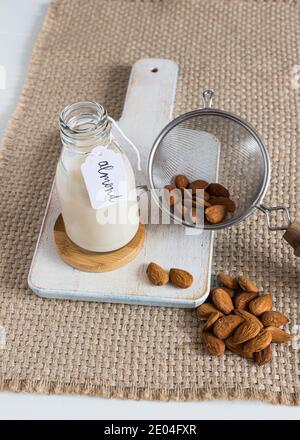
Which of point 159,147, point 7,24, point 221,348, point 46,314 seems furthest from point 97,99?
point 221,348

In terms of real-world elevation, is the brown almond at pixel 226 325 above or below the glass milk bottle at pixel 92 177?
below

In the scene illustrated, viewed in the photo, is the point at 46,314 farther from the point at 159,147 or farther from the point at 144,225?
the point at 159,147

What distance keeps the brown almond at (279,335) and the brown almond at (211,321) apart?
8 cm

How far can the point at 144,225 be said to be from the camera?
3.80ft

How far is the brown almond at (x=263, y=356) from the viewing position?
1.00 meters

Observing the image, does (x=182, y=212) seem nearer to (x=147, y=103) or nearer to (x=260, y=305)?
(x=260, y=305)

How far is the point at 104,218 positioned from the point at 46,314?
203 millimetres

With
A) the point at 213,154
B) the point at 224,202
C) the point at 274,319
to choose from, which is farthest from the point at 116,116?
the point at 274,319

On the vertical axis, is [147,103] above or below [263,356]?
above

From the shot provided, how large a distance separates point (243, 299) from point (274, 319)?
0.20 feet

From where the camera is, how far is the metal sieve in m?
1.17

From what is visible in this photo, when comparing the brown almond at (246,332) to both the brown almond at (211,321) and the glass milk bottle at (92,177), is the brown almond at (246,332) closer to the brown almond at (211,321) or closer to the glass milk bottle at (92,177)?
the brown almond at (211,321)

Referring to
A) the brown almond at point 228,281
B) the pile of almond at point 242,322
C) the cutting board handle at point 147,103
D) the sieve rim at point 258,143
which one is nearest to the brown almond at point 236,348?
the pile of almond at point 242,322

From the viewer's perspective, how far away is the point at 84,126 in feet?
3.29
